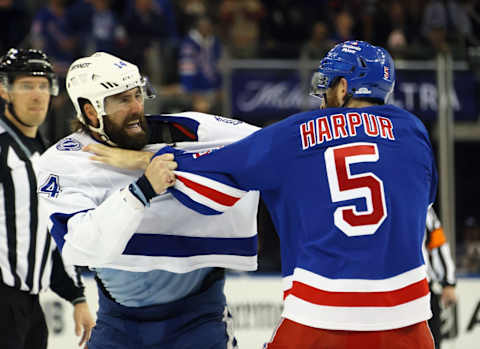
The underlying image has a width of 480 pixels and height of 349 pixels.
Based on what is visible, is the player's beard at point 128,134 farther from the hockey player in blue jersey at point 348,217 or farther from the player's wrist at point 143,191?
the hockey player in blue jersey at point 348,217

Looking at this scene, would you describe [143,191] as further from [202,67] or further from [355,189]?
[202,67]

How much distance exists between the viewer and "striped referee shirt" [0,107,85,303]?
3.49m

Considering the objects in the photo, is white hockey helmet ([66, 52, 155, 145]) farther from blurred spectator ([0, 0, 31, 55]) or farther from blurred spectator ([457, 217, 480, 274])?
blurred spectator ([0, 0, 31, 55])

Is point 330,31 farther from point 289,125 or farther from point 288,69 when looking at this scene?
point 289,125

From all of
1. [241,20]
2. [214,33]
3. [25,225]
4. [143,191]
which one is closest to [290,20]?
[241,20]

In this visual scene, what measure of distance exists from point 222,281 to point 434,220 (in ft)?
6.56

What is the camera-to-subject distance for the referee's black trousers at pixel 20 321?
3.38m

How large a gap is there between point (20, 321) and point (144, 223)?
40.6 inches

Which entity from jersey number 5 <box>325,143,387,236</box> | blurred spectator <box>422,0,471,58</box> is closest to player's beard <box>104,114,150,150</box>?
jersey number 5 <box>325,143,387,236</box>

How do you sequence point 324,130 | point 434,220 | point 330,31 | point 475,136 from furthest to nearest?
point 330,31 < point 475,136 < point 434,220 < point 324,130

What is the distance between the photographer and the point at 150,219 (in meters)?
2.70

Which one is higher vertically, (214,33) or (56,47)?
(56,47)

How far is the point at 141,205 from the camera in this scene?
2.38 meters

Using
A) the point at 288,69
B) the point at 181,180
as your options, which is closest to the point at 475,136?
the point at 288,69
